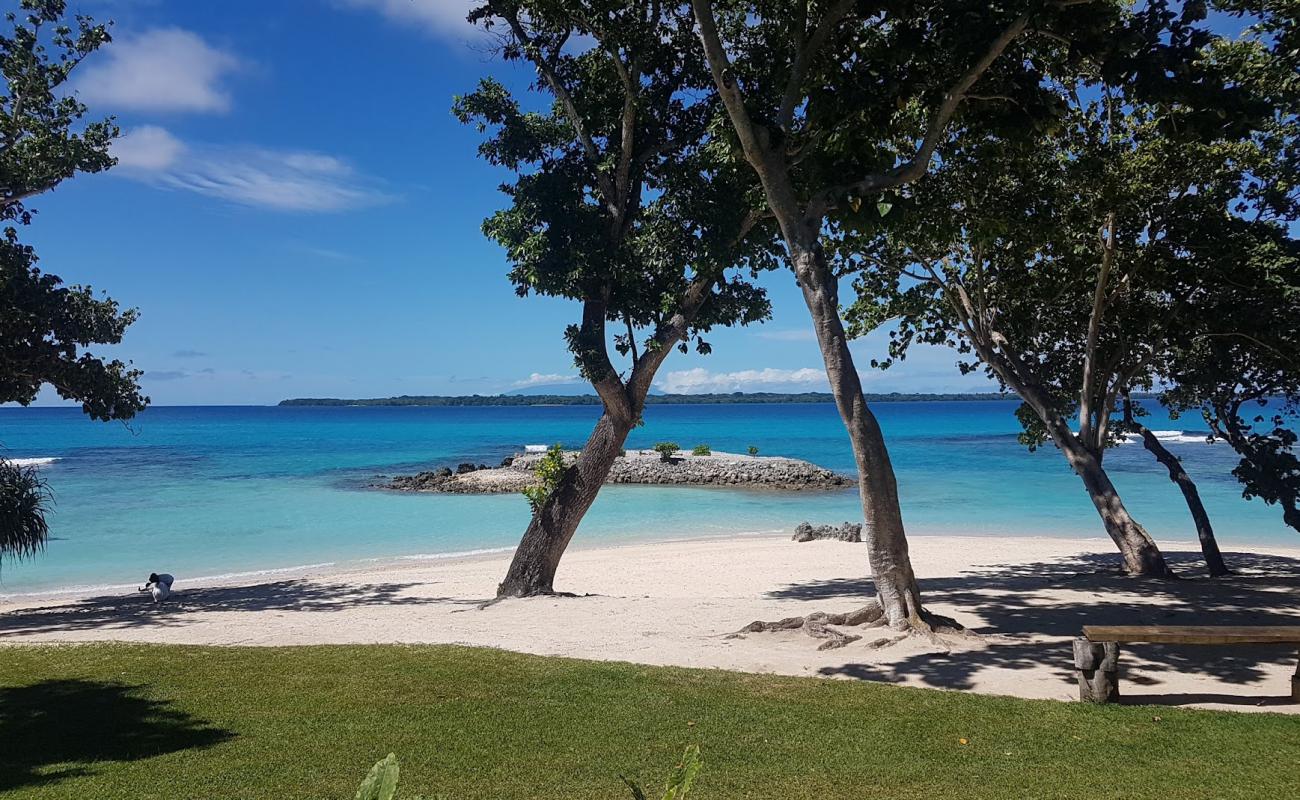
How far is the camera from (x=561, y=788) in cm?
505

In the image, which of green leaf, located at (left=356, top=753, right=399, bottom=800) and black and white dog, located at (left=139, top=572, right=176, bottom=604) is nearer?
green leaf, located at (left=356, top=753, right=399, bottom=800)

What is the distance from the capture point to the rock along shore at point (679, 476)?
133ft

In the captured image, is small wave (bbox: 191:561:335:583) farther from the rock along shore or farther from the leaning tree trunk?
the rock along shore

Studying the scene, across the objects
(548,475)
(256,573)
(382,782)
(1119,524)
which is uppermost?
(382,782)

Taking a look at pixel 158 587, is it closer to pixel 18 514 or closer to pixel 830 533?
pixel 18 514

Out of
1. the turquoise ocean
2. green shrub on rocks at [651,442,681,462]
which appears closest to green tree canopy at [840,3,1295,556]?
the turquoise ocean

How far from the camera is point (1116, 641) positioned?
6.92 m

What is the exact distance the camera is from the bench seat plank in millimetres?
6855

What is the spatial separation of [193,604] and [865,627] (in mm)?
11188

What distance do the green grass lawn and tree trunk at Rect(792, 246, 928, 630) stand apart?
2227mm

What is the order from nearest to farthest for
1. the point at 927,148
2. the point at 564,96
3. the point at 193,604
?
the point at 927,148
the point at 564,96
the point at 193,604

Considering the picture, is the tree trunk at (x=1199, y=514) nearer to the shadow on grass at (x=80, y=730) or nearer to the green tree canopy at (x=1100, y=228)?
the green tree canopy at (x=1100, y=228)

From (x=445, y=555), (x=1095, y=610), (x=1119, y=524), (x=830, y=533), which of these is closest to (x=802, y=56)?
(x=1095, y=610)

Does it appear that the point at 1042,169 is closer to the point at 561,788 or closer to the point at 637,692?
the point at 637,692
